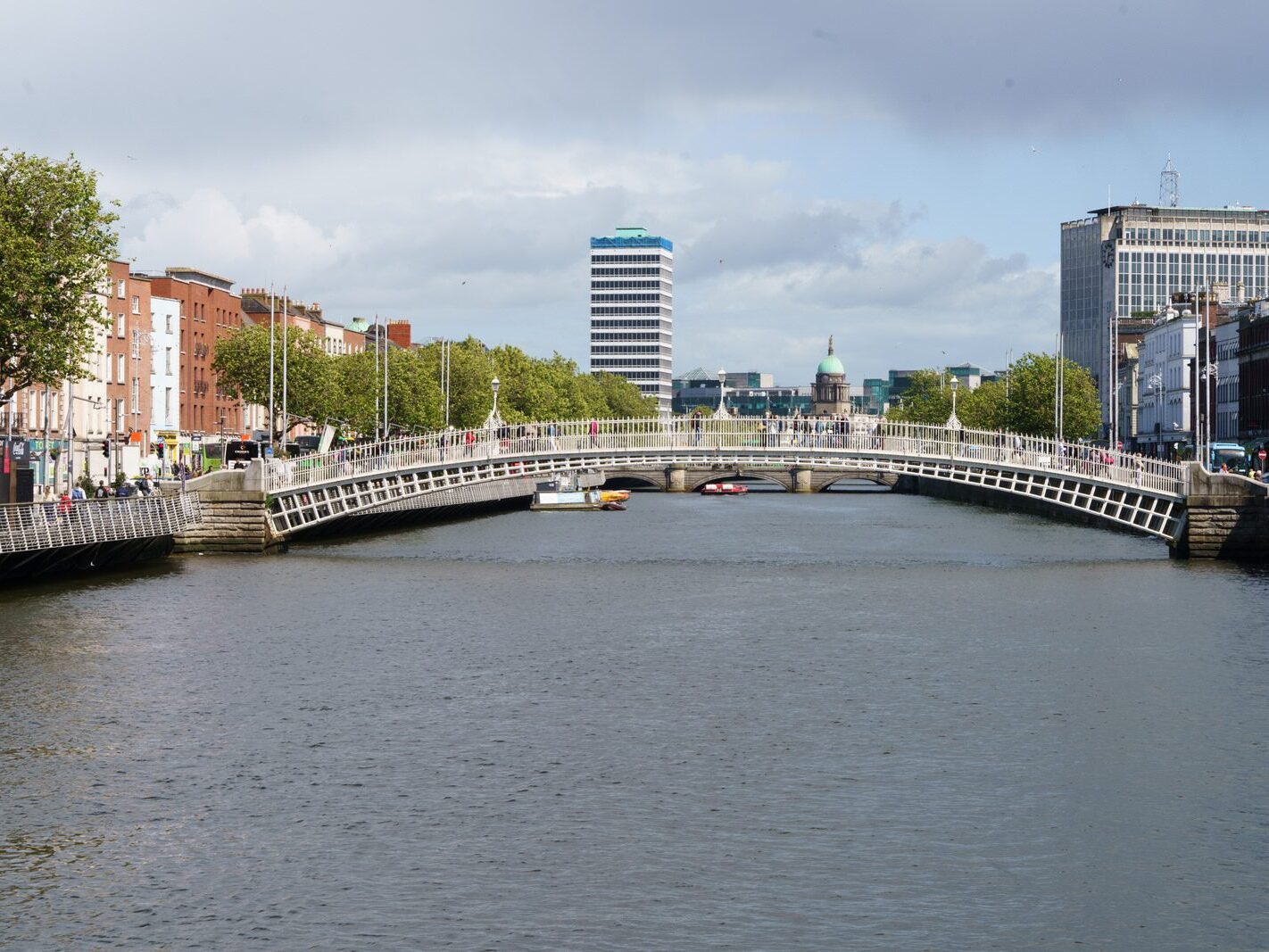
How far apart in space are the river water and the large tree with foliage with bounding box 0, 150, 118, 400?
306 inches

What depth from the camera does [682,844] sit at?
2695 cm

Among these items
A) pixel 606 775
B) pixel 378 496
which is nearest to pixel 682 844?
pixel 606 775

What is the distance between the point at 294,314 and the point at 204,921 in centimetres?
13034

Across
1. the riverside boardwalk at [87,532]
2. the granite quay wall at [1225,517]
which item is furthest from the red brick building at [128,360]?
the granite quay wall at [1225,517]

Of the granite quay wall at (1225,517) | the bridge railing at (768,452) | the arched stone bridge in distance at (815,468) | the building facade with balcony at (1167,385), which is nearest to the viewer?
the granite quay wall at (1225,517)

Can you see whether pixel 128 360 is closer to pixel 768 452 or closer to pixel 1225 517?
pixel 768 452

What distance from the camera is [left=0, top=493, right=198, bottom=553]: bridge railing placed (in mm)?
58312

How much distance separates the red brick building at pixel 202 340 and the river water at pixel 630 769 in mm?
63630

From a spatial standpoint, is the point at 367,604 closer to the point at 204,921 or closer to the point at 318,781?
the point at 318,781

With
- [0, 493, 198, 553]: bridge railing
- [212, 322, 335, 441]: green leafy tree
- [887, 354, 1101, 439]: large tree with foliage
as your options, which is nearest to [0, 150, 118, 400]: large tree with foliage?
[0, 493, 198, 553]: bridge railing

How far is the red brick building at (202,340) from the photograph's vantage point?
405 ft

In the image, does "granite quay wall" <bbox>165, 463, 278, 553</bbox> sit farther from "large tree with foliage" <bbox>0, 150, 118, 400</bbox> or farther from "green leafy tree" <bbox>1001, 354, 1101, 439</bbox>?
"green leafy tree" <bbox>1001, 354, 1101, 439</bbox>

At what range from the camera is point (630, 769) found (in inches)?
1264

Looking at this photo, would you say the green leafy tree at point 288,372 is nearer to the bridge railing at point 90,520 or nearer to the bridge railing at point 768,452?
the bridge railing at point 768,452
